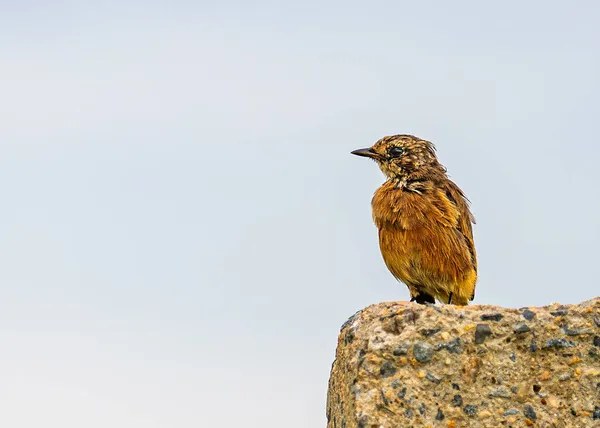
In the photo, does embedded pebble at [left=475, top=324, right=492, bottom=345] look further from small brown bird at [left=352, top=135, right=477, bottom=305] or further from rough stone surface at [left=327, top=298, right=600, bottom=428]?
small brown bird at [left=352, top=135, right=477, bottom=305]

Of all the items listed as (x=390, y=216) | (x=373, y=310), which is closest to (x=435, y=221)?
(x=390, y=216)

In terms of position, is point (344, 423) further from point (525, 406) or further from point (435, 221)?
point (435, 221)

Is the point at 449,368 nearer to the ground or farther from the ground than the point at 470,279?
nearer to the ground

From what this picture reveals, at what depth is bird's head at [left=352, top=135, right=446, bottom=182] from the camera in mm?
8016

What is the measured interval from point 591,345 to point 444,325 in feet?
2.34

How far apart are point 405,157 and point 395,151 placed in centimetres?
17

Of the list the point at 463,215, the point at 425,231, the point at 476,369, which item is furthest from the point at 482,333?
the point at 463,215

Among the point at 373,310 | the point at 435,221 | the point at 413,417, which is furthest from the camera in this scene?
the point at 435,221

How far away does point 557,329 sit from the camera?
4.00m

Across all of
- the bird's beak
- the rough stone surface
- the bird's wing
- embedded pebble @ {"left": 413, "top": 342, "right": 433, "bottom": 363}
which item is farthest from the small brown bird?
embedded pebble @ {"left": 413, "top": 342, "right": 433, "bottom": 363}

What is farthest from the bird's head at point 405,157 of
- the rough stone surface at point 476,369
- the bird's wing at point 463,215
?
the rough stone surface at point 476,369

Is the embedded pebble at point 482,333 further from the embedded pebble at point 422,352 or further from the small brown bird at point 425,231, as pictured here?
the small brown bird at point 425,231

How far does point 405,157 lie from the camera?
8.15 meters

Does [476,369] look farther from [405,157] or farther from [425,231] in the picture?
[405,157]
